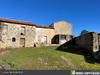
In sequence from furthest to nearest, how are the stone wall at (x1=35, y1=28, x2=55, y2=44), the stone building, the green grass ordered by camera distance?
the stone wall at (x1=35, y1=28, x2=55, y2=44), the stone building, the green grass

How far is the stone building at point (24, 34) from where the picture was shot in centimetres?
1466

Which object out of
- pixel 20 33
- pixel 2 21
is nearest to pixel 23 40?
pixel 20 33

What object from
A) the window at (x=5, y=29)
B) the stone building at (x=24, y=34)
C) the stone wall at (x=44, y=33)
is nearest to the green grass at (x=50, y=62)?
the stone building at (x=24, y=34)

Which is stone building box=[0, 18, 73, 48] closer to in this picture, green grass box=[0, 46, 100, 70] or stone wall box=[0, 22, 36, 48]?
stone wall box=[0, 22, 36, 48]

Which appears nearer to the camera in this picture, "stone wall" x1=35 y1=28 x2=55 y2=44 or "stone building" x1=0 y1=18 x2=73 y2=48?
"stone building" x1=0 y1=18 x2=73 y2=48

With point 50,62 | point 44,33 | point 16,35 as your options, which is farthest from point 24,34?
point 50,62

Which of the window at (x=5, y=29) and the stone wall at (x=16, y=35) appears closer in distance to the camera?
the stone wall at (x=16, y=35)

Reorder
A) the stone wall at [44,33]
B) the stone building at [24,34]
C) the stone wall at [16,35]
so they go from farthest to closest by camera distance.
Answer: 1. the stone wall at [44,33]
2. the stone building at [24,34]
3. the stone wall at [16,35]

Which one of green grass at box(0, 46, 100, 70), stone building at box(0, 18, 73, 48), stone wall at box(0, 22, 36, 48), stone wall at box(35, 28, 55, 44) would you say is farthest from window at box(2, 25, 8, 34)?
green grass at box(0, 46, 100, 70)

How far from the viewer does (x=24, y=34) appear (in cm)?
1641

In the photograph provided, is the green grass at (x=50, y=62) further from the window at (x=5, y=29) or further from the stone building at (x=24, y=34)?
the window at (x=5, y=29)

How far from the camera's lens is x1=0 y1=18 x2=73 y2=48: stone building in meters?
14.7

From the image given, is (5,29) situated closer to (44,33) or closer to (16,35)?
(16,35)

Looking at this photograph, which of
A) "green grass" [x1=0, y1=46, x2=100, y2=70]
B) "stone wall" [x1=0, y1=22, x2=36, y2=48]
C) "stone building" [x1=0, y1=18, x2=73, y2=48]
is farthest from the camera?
"stone building" [x1=0, y1=18, x2=73, y2=48]
